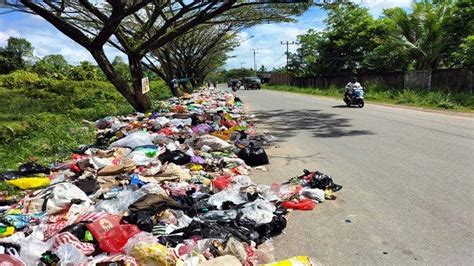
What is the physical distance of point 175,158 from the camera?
7.22 metres

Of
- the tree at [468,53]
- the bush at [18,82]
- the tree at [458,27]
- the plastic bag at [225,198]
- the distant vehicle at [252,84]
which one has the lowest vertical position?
the distant vehicle at [252,84]

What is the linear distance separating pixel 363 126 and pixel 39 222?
865cm

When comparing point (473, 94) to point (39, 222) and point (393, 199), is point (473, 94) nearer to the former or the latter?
point (393, 199)

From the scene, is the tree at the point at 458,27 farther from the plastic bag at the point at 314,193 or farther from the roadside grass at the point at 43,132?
the plastic bag at the point at 314,193

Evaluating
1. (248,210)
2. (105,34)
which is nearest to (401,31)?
(105,34)

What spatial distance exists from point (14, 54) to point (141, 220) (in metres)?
67.6

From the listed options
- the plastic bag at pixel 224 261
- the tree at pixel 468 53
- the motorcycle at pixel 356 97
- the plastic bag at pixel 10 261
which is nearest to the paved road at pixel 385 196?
the plastic bag at pixel 224 261

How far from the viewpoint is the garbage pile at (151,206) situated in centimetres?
358

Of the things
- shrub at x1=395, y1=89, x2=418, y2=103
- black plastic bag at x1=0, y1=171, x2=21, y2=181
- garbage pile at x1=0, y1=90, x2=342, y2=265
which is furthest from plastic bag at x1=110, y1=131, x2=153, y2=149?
shrub at x1=395, y1=89, x2=418, y2=103

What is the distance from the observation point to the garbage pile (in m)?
3.58

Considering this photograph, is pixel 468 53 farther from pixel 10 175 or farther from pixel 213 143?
pixel 10 175

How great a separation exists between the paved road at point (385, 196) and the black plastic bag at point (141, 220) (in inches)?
48.8

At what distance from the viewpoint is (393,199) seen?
5.04m

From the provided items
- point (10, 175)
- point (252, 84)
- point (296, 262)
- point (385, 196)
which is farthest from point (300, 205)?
point (252, 84)
